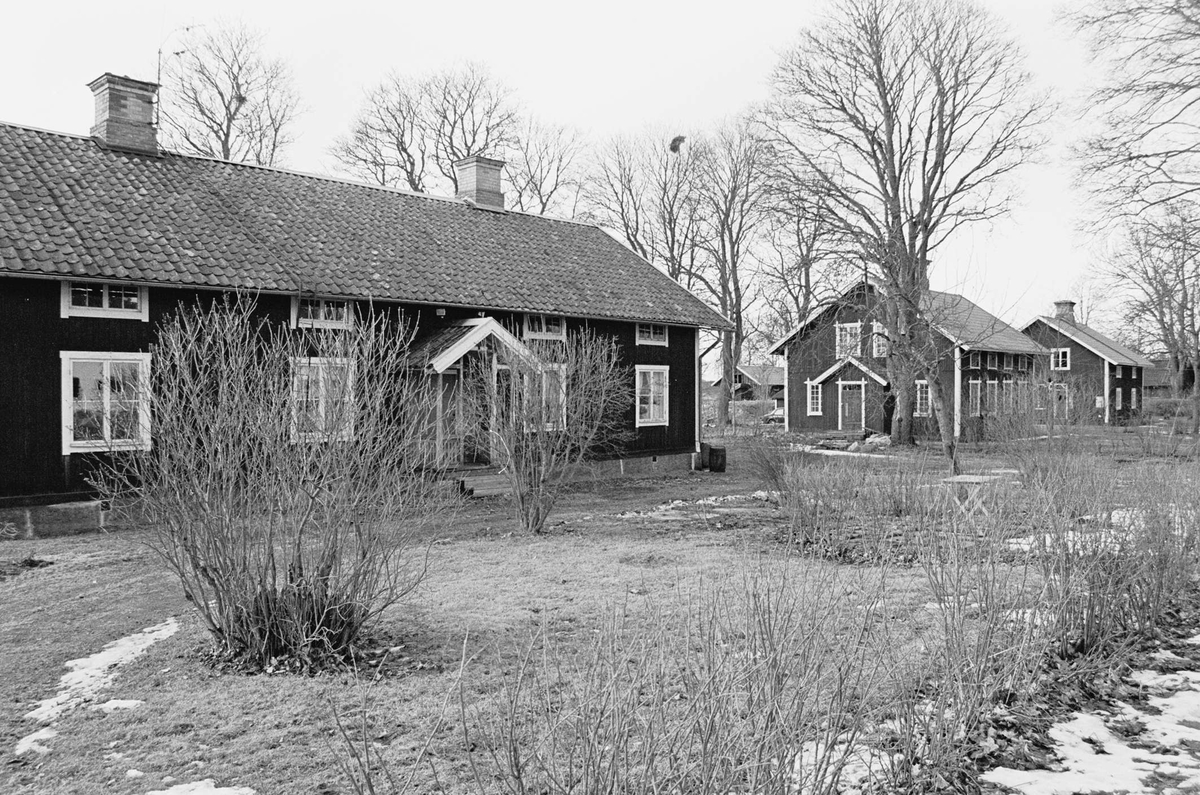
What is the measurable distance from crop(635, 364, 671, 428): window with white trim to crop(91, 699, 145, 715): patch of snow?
50.0ft

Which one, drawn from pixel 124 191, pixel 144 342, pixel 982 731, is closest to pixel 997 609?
pixel 982 731

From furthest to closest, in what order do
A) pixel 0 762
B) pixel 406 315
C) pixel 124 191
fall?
pixel 406 315 < pixel 124 191 < pixel 0 762

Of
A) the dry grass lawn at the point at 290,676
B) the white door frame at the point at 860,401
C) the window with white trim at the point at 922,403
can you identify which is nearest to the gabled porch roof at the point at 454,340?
the dry grass lawn at the point at 290,676

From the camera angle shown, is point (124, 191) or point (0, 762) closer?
point (0, 762)

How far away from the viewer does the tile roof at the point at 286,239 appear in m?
13.5

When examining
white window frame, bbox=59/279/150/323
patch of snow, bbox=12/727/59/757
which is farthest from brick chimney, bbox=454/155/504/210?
patch of snow, bbox=12/727/59/757

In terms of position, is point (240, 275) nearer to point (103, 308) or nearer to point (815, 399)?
point (103, 308)

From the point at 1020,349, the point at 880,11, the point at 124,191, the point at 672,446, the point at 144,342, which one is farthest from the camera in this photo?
the point at 1020,349

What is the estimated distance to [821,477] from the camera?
36.5 feet

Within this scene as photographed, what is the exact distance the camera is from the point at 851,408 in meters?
35.4

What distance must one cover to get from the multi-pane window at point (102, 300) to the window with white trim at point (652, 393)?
1050 cm

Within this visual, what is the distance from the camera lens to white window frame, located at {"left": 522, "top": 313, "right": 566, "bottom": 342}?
60.5ft

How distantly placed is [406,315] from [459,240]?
340cm

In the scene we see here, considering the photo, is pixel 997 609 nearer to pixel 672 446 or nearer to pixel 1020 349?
pixel 672 446
